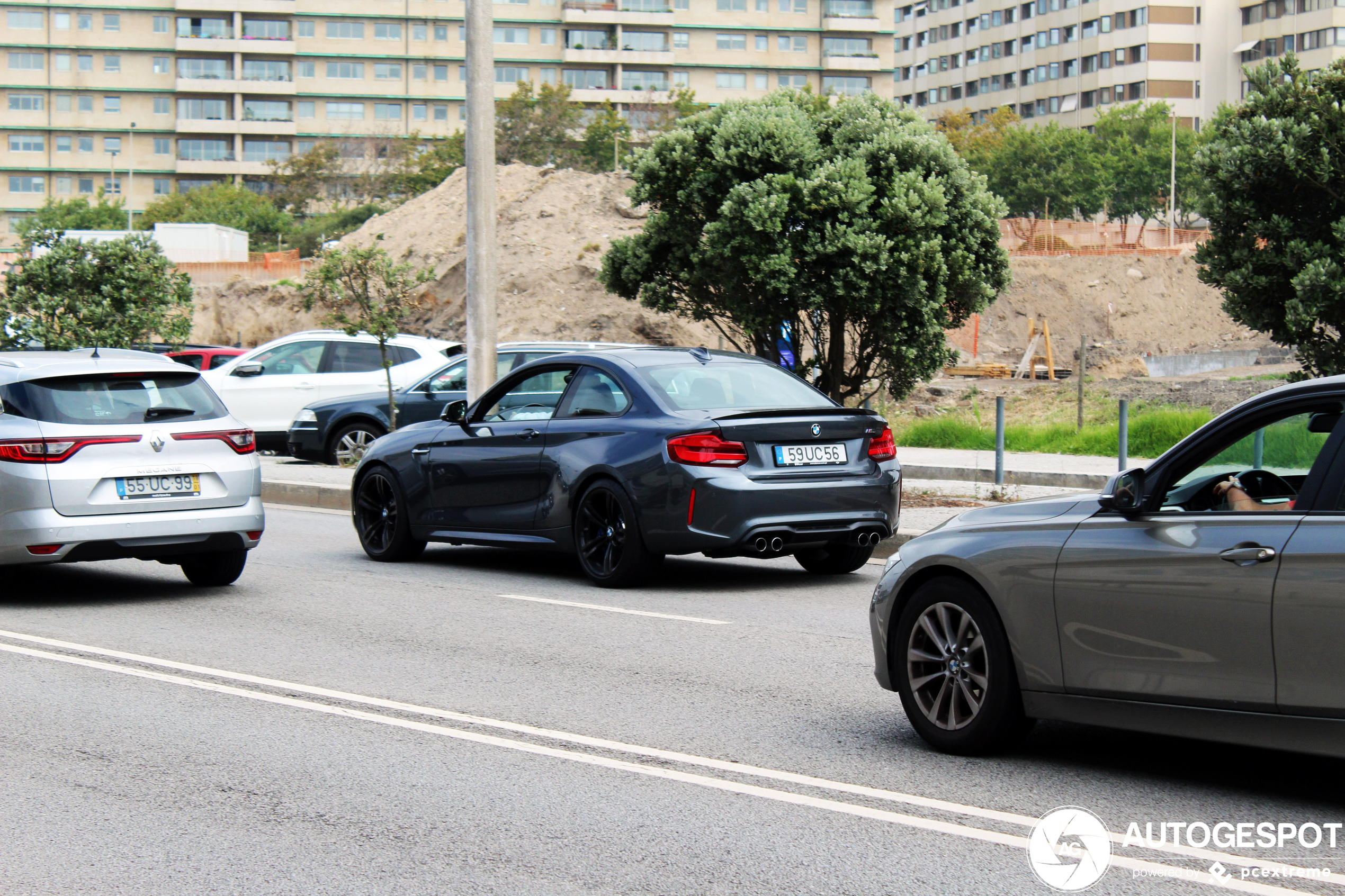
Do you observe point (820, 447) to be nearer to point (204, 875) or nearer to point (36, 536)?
point (36, 536)

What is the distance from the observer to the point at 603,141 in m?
99.3

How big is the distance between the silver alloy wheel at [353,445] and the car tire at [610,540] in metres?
9.90

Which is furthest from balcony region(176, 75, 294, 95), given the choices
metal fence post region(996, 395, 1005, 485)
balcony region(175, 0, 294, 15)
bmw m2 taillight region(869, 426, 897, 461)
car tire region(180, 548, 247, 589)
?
bmw m2 taillight region(869, 426, 897, 461)

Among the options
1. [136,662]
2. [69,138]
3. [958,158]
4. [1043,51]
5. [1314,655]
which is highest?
[1043,51]

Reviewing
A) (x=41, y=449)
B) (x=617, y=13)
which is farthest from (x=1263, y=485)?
(x=617, y=13)

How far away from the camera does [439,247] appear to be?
44406 mm

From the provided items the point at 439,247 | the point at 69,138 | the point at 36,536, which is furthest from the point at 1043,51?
the point at 36,536

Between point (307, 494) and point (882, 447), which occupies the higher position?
point (882, 447)

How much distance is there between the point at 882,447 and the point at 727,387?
117 centimetres

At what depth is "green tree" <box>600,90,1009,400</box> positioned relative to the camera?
1501cm

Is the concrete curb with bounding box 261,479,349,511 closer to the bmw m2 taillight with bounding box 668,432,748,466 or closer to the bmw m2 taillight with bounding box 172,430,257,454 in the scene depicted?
the bmw m2 taillight with bounding box 172,430,257,454

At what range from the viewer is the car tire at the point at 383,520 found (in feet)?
39.6

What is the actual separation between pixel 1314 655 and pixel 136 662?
5785mm

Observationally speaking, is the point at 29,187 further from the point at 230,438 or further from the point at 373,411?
the point at 230,438
